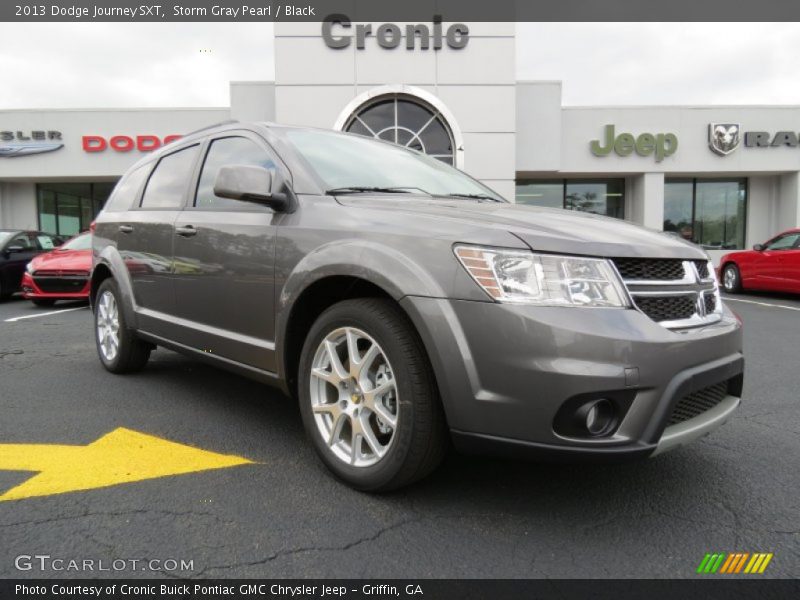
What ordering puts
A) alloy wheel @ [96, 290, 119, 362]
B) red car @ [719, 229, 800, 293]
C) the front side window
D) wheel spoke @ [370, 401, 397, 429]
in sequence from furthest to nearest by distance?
the front side window → red car @ [719, 229, 800, 293] → alloy wheel @ [96, 290, 119, 362] → wheel spoke @ [370, 401, 397, 429]

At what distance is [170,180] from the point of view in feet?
12.8

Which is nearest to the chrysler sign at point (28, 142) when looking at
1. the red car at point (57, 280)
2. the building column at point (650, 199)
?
the red car at point (57, 280)

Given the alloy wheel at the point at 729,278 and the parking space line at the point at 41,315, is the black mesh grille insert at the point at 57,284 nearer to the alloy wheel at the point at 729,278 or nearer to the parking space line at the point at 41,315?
the parking space line at the point at 41,315

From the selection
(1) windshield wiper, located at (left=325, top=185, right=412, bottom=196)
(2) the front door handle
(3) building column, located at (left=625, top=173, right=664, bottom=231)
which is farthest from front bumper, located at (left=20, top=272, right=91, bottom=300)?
(3) building column, located at (left=625, top=173, right=664, bottom=231)

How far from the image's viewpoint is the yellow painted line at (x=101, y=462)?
8.29ft

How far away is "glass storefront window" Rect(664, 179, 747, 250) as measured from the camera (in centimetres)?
2008

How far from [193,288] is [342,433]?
142 cm

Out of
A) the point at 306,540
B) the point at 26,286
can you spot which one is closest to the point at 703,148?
the point at 26,286

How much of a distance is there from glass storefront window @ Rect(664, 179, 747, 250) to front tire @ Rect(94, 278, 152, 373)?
766 inches

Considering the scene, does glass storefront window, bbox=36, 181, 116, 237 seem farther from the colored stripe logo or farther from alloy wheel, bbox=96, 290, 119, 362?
the colored stripe logo

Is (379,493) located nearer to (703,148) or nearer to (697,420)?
(697,420)

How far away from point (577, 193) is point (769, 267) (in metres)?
9.78

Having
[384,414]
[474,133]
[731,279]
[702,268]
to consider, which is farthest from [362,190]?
[474,133]

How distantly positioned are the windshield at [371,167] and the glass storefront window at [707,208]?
1880 centimetres
